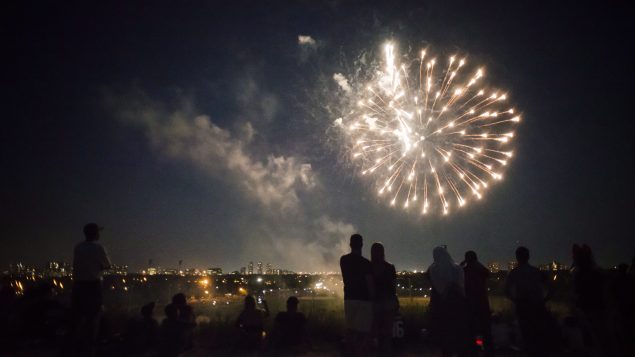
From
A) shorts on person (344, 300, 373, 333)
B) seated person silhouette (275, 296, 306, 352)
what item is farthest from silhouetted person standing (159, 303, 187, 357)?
shorts on person (344, 300, 373, 333)

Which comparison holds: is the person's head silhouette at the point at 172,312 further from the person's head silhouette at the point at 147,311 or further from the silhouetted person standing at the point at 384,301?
the silhouetted person standing at the point at 384,301

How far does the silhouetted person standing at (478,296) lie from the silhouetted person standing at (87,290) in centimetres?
680

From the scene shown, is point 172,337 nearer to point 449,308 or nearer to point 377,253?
point 377,253

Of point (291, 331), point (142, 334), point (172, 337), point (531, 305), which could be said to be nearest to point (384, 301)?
point (531, 305)

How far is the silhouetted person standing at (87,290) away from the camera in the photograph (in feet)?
23.5

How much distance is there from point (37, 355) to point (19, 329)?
3.70 feet

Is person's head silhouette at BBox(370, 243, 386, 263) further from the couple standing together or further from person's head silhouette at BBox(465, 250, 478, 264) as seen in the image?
person's head silhouette at BBox(465, 250, 478, 264)

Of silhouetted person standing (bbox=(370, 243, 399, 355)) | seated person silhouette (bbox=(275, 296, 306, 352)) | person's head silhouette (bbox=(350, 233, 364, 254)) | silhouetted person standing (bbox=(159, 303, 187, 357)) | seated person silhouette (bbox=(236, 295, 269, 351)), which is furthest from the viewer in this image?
seated person silhouette (bbox=(275, 296, 306, 352))

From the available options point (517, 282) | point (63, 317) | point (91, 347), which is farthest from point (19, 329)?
point (517, 282)

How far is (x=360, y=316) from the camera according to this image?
648 centimetres

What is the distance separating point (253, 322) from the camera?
9.89 meters

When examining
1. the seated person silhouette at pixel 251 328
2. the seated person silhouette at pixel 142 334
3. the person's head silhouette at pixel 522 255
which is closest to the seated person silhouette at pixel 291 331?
the seated person silhouette at pixel 251 328

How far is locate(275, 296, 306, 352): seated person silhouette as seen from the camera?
32.7ft

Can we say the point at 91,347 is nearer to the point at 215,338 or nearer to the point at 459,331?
the point at 215,338
